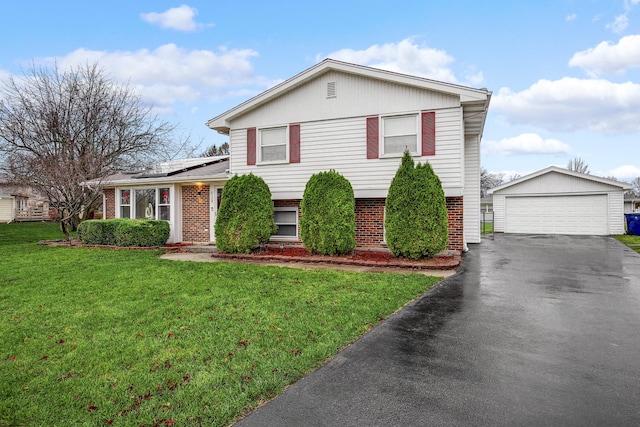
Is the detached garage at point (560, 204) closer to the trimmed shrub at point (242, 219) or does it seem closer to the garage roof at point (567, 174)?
the garage roof at point (567, 174)

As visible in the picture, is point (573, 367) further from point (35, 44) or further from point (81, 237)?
point (35, 44)

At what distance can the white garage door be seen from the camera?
19.0 m

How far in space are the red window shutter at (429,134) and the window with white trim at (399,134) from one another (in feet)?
0.65

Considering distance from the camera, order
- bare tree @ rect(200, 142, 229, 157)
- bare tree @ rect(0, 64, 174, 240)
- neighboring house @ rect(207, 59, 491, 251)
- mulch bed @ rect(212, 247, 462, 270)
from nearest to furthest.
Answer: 1. mulch bed @ rect(212, 247, 462, 270)
2. neighboring house @ rect(207, 59, 491, 251)
3. bare tree @ rect(0, 64, 174, 240)
4. bare tree @ rect(200, 142, 229, 157)

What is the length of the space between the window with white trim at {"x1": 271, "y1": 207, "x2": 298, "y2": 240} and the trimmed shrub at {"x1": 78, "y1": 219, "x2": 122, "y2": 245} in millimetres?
6044

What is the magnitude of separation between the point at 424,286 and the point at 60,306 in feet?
19.3

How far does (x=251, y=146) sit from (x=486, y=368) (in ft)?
35.0

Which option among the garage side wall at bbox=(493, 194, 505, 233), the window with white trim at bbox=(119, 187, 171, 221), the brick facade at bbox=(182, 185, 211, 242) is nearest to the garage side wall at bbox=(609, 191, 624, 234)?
the garage side wall at bbox=(493, 194, 505, 233)

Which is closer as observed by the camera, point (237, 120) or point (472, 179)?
point (237, 120)

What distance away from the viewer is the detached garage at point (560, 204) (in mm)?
18703

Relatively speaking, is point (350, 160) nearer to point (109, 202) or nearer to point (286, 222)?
point (286, 222)

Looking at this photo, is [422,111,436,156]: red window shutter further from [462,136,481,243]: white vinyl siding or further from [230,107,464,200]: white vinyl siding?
[462,136,481,243]: white vinyl siding

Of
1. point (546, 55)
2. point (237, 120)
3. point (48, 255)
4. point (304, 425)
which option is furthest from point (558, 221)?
point (48, 255)

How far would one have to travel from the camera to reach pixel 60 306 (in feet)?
17.8
